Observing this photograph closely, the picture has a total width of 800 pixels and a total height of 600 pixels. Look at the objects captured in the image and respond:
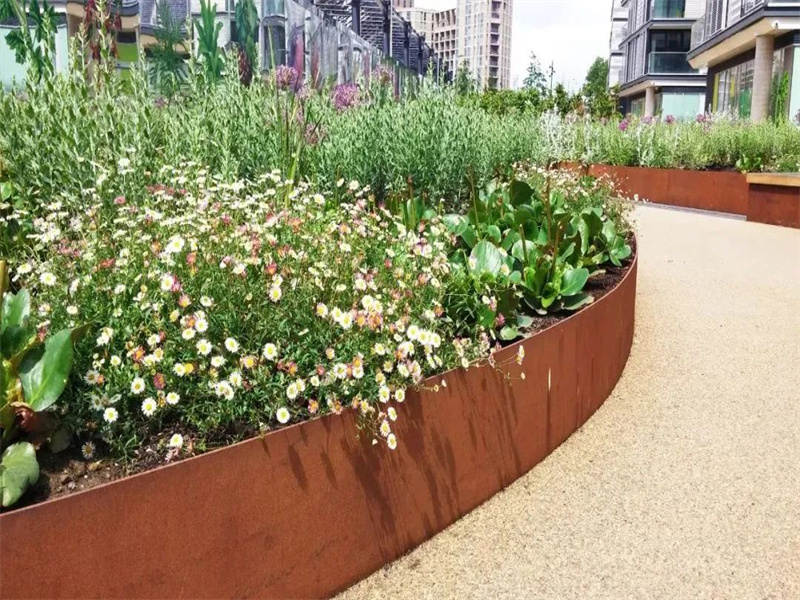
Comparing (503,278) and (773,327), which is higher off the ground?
(503,278)

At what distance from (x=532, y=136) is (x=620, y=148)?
21.7 feet

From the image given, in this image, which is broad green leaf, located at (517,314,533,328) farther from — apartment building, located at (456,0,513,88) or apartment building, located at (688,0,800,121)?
apartment building, located at (456,0,513,88)

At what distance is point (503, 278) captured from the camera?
3.66 m

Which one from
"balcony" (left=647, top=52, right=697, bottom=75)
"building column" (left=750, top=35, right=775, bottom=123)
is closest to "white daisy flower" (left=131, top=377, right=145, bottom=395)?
"building column" (left=750, top=35, right=775, bottom=123)

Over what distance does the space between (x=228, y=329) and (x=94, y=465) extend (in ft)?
1.70

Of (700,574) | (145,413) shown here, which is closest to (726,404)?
(700,574)

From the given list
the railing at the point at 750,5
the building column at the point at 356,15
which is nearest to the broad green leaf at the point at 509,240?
the building column at the point at 356,15

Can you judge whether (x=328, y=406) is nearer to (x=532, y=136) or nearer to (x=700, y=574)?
(x=700, y=574)

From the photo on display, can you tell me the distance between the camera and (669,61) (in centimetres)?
4672

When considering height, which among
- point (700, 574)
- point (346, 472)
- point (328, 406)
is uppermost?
point (328, 406)

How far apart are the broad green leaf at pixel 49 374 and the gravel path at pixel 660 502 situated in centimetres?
107

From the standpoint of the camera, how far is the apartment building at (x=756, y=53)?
2484cm

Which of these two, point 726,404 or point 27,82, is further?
point 726,404

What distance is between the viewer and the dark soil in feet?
6.97
